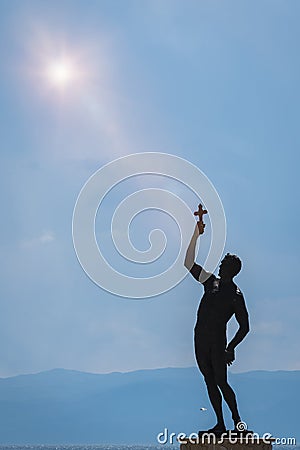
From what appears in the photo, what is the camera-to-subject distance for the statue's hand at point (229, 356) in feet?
46.5

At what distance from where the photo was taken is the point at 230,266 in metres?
14.3

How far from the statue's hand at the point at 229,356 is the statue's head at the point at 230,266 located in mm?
1184

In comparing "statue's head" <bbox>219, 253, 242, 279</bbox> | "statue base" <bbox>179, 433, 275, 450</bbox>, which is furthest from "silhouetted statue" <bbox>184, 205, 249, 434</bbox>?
"statue base" <bbox>179, 433, 275, 450</bbox>

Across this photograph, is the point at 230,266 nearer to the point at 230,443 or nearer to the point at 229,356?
the point at 229,356

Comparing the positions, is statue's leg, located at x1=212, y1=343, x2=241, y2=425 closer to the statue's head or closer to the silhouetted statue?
the silhouetted statue

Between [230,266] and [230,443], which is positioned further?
[230,266]

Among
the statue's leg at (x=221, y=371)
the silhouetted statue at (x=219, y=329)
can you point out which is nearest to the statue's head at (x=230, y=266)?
the silhouetted statue at (x=219, y=329)

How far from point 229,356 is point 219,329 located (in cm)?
46

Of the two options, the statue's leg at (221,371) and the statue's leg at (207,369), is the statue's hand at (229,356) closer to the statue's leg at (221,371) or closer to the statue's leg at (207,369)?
the statue's leg at (221,371)

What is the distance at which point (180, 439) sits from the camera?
45.3ft

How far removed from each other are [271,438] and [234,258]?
2882 mm

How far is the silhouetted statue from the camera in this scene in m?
14.1

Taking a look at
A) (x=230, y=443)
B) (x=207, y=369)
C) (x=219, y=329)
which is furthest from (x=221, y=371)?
(x=230, y=443)

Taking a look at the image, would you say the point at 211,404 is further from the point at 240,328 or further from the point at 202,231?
the point at 202,231
